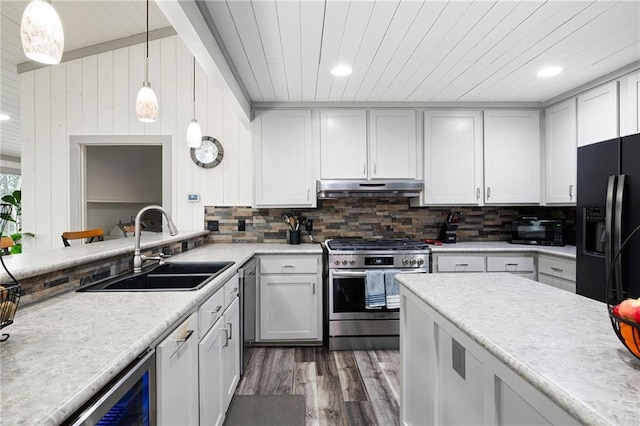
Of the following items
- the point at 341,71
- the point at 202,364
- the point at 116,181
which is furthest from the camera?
the point at 116,181

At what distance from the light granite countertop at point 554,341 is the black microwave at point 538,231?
208 centimetres

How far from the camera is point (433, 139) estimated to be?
339 centimetres

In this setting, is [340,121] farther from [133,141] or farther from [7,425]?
[7,425]

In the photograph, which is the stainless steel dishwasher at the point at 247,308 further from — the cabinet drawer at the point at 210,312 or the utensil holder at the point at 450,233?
the utensil holder at the point at 450,233

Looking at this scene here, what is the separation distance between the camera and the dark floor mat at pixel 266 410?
1.99m

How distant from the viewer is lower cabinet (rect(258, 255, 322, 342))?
9.91 feet

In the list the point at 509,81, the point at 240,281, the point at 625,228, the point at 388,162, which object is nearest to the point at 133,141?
the point at 240,281

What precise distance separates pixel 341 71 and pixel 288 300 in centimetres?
204

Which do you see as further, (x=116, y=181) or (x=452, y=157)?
(x=116, y=181)

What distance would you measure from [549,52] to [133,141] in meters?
3.84

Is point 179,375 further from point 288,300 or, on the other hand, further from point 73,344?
point 288,300

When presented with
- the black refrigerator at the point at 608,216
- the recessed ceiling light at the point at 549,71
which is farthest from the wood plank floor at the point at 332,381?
the recessed ceiling light at the point at 549,71

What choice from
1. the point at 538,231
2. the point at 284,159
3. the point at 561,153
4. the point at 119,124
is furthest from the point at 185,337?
the point at 561,153

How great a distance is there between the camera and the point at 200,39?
1705 millimetres
